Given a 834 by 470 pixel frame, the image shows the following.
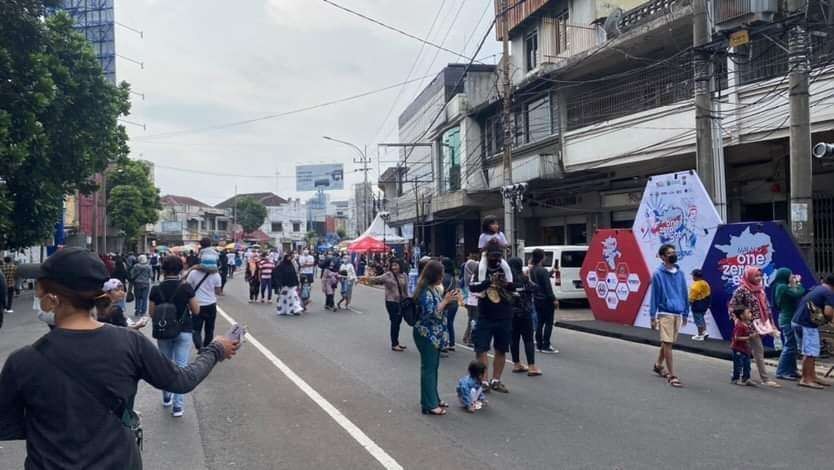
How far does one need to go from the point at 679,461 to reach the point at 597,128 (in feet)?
50.5

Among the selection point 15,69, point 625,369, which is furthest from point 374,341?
point 15,69

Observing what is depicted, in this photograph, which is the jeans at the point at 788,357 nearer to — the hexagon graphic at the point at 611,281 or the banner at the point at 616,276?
the banner at the point at 616,276

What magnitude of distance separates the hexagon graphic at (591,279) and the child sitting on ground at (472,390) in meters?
8.99

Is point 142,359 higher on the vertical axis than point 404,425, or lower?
higher

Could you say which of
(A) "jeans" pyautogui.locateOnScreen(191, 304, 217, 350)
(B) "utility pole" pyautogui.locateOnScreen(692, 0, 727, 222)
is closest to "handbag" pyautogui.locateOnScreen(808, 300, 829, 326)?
(B) "utility pole" pyautogui.locateOnScreen(692, 0, 727, 222)

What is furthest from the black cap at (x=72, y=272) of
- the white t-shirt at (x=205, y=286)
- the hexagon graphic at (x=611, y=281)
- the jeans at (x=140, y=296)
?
the jeans at (x=140, y=296)

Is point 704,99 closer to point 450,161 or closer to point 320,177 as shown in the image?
point 450,161

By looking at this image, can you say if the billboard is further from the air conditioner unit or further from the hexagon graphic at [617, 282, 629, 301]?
the air conditioner unit

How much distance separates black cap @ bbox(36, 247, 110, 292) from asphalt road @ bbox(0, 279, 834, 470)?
11.1 ft

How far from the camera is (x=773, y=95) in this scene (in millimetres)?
14609

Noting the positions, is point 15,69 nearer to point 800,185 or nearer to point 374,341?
point 374,341

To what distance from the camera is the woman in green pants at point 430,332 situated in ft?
23.2

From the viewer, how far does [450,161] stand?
33.4 metres

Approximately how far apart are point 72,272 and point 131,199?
49048 mm
